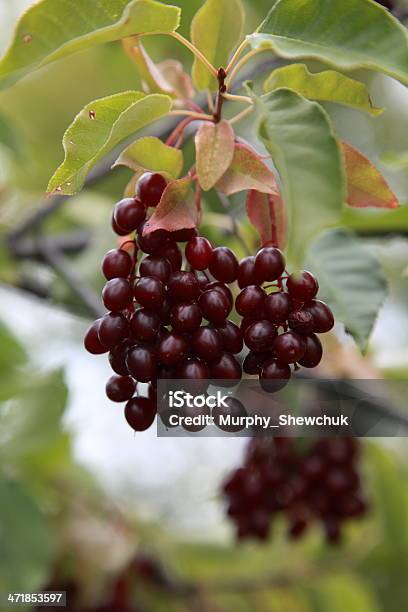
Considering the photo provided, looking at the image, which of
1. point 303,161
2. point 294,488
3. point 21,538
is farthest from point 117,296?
point 294,488

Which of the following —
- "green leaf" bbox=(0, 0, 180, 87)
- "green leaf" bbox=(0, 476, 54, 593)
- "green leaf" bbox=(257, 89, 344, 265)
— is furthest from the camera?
"green leaf" bbox=(0, 476, 54, 593)

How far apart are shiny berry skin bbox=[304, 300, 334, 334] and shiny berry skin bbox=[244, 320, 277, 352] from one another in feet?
0.17

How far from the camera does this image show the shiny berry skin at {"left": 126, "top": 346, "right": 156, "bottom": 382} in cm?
72

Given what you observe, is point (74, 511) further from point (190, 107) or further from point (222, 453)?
point (222, 453)

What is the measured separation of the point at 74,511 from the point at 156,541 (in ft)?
1.05

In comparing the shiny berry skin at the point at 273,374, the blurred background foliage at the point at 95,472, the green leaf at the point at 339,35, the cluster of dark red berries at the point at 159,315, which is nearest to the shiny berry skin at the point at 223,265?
the cluster of dark red berries at the point at 159,315

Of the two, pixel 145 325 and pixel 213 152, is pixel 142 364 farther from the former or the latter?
pixel 213 152

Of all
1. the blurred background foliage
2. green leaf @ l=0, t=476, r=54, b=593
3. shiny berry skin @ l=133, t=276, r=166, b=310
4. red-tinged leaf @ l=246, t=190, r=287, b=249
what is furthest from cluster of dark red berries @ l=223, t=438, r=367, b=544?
shiny berry skin @ l=133, t=276, r=166, b=310

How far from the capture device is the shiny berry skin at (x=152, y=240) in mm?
767

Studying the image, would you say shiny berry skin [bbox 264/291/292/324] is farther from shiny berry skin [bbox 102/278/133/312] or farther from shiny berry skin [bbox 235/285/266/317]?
shiny berry skin [bbox 102/278/133/312]

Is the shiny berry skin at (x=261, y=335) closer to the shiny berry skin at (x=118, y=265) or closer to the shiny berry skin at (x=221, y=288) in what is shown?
the shiny berry skin at (x=221, y=288)

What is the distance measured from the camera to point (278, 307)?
74cm

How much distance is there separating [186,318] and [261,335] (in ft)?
0.25

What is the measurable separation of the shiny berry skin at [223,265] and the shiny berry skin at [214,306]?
0.03 m
